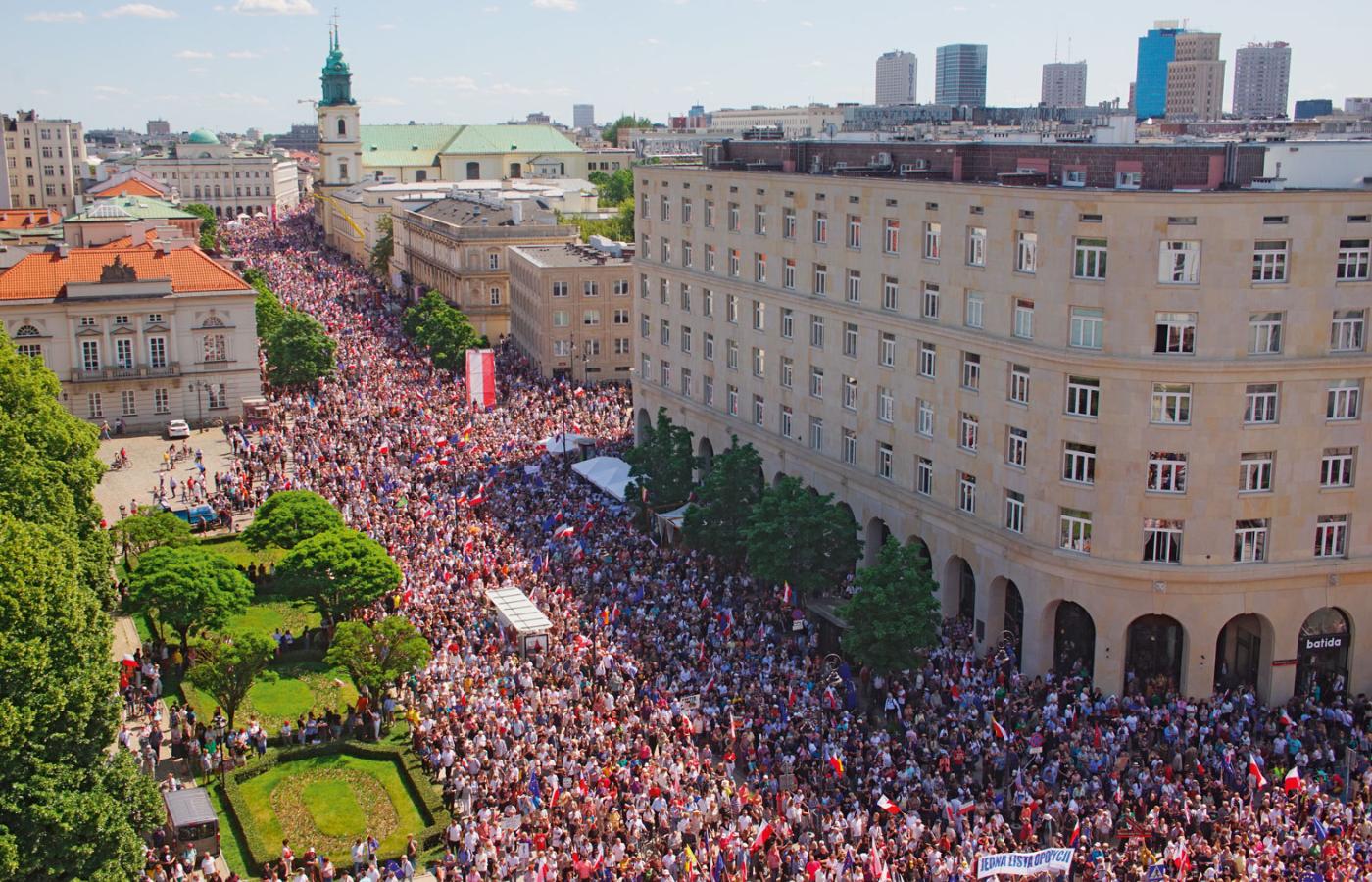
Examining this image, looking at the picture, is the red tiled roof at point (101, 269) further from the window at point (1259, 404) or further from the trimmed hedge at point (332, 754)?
the window at point (1259, 404)

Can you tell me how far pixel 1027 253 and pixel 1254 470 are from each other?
1080 centimetres

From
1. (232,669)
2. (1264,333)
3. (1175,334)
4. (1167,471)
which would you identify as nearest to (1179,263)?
(1175,334)

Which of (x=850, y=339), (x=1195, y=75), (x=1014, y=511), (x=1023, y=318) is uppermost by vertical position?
(x=1195, y=75)

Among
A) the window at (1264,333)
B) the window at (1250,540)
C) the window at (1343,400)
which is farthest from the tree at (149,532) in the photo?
the window at (1343,400)

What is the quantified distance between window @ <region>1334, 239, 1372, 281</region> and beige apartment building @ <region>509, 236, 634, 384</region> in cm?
6615

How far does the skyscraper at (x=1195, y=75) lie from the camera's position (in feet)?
474

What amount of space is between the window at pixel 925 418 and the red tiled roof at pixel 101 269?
190 feet

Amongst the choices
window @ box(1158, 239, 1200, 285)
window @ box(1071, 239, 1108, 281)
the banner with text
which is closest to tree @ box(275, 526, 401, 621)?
window @ box(1071, 239, 1108, 281)

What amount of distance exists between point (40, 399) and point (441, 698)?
2562cm

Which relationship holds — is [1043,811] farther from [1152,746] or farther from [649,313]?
[649,313]

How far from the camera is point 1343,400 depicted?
49531 mm

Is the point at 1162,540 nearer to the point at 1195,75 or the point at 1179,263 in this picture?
the point at 1179,263

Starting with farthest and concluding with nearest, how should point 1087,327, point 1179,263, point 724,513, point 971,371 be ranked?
1. point 724,513
2. point 971,371
3. point 1087,327
4. point 1179,263

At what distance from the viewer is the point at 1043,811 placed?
40406 mm
